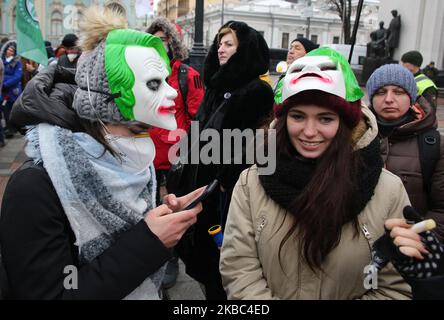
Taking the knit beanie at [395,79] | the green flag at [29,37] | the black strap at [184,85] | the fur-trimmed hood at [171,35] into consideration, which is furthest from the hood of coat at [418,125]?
the green flag at [29,37]

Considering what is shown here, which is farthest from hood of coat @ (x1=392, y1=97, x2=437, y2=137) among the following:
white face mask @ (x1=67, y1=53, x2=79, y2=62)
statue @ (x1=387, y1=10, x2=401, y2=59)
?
statue @ (x1=387, y1=10, x2=401, y2=59)

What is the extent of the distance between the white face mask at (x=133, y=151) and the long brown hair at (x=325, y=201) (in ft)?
1.89

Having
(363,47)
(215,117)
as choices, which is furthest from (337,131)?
(363,47)

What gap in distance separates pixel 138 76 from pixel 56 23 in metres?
73.1

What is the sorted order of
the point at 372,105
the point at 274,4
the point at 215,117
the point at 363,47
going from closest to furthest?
the point at 372,105 < the point at 215,117 < the point at 363,47 < the point at 274,4

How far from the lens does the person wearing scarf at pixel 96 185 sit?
127cm

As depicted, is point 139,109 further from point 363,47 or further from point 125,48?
point 363,47

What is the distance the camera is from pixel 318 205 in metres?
1.54

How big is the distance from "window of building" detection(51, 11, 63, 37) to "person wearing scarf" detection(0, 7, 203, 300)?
232ft

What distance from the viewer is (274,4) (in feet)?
239

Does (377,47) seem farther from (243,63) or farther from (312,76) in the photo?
(312,76)

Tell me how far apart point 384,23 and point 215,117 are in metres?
21.3

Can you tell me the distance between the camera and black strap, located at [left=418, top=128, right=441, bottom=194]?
240 centimetres

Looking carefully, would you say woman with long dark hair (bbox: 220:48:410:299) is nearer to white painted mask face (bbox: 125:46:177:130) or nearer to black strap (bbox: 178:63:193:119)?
white painted mask face (bbox: 125:46:177:130)
